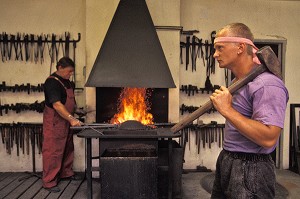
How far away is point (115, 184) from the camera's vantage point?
9.30ft

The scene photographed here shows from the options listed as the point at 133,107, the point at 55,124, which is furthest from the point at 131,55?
the point at 55,124

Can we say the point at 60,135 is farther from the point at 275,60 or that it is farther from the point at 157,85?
the point at 275,60

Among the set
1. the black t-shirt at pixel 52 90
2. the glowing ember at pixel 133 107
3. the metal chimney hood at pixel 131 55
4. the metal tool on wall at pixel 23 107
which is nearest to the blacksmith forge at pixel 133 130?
the metal chimney hood at pixel 131 55

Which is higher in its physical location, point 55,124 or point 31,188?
point 55,124

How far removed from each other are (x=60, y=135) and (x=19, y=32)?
72.7 inches

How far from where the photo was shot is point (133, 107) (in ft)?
14.1

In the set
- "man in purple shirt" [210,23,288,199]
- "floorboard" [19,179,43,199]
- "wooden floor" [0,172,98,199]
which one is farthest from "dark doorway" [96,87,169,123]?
"man in purple shirt" [210,23,288,199]

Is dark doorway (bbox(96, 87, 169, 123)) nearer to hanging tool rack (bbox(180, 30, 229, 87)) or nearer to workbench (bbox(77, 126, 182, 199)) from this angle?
hanging tool rack (bbox(180, 30, 229, 87))

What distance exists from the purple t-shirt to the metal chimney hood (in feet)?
6.98

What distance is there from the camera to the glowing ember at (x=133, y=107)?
425 cm

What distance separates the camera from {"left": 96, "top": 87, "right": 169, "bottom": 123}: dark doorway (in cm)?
445

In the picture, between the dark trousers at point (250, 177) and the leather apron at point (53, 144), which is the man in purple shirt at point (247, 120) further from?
the leather apron at point (53, 144)

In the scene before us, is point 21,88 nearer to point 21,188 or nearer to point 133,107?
point 21,188

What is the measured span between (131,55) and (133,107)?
827 mm
